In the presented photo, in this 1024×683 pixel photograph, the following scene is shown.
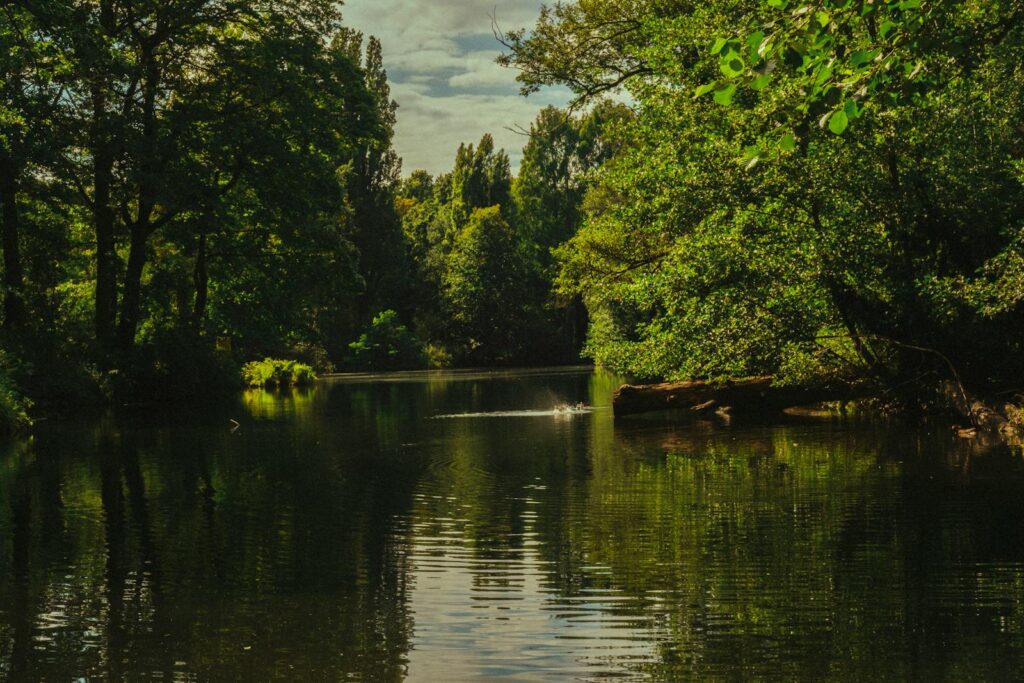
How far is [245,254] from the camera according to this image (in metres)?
40.4

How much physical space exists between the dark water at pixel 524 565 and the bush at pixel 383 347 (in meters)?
61.9

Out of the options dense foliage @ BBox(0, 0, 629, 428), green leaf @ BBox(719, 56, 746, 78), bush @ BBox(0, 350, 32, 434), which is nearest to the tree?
dense foliage @ BBox(0, 0, 629, 428)

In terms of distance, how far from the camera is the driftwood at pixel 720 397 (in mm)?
26703

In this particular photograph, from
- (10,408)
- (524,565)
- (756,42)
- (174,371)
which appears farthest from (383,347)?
(756,42)

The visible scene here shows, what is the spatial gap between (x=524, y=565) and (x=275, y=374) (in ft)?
166

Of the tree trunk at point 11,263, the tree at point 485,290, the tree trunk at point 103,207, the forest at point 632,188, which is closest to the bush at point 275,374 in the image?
the forest at point 632,188

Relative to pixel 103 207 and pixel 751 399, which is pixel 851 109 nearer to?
pixel 751 399

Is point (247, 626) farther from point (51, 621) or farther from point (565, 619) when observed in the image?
point (565, 619)

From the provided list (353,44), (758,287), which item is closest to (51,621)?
(758,287)

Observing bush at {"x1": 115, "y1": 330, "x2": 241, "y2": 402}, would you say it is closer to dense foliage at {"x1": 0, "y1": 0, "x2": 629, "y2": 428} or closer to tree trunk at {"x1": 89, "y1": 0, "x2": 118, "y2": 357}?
dense foliage at {"x1": 0, "y1": 0, "x2": 629, "y2": 428}

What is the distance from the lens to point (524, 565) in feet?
30.9

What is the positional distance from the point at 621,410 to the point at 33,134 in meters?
15.6

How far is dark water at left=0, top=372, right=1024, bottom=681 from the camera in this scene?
651 centimetres

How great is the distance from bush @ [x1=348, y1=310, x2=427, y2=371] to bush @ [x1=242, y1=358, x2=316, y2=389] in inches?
817
